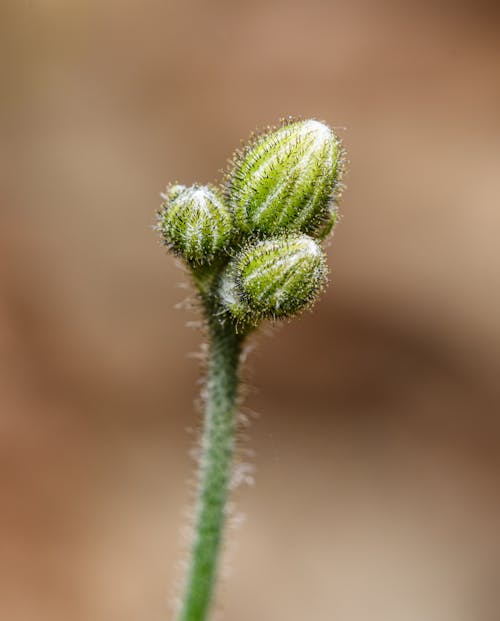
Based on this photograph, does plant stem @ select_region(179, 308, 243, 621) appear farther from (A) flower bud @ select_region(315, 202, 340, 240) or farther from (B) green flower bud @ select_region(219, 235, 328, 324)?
(A) flower bud @ select_region(315, 202, 340, 240)

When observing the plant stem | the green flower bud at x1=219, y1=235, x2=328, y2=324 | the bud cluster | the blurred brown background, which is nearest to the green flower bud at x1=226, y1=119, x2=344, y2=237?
the bud cluster

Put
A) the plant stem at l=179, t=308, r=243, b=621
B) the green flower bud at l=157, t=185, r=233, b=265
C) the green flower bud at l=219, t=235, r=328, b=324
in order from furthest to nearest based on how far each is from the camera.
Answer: the plant stem at l=179, t=308, r=243, b=621, the green flower bud at l=157, t=185, r=233, b=265, the green flower bud at l=219, t=235, r=328, b=324

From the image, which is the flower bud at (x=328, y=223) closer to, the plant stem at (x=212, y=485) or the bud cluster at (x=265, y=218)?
the bud cluster at (x=265, y=218)

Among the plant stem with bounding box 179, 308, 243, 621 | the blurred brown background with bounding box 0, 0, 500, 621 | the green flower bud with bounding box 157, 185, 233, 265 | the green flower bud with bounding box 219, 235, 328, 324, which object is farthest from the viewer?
the blurred brown background with bounding box 0, 0, 500, 621

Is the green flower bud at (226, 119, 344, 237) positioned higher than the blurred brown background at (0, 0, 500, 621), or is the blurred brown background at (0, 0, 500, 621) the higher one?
the blurred brown background at (0, 0, 500, 621)

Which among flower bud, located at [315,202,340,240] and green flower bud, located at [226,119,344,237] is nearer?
green flower bud, located at [226,119,344,237]

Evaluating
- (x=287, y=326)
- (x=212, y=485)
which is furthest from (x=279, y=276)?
(x=287, y=326)

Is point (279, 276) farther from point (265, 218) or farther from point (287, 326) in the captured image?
point (287, 326)

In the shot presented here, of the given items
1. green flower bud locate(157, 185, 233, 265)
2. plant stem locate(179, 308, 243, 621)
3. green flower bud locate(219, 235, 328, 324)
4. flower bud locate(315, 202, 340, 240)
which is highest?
flower bud locate(315, 202, 340, 240)
